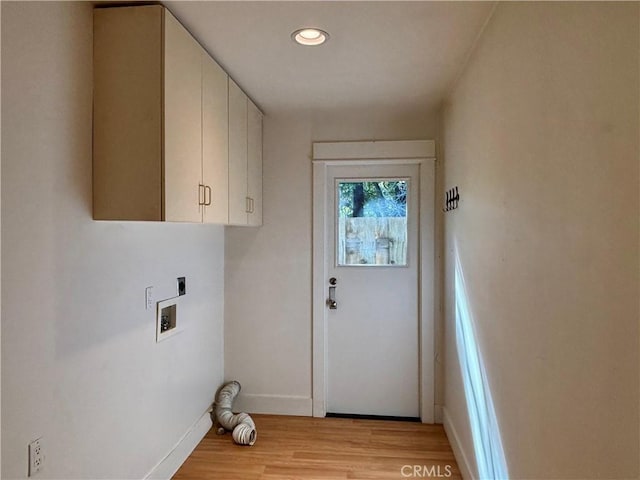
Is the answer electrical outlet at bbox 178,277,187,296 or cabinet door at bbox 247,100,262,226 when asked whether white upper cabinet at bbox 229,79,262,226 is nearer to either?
cabinet door at bbox 247,100,262,226

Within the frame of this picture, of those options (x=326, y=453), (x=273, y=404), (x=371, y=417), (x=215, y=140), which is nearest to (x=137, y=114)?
(x=215, y=140)

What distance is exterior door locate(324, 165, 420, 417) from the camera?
10.4 ft

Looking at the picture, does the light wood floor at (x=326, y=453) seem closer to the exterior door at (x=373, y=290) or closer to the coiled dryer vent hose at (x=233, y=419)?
the coiled dryer vent hose at (x=233, y=419)

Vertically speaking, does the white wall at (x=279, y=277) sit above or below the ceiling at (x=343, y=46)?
below

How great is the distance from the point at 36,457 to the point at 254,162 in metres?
2.10

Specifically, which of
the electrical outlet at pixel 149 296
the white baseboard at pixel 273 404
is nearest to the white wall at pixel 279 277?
the white baseboard at pixel 273 404

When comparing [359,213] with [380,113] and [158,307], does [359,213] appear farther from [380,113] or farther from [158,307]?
[158,307]

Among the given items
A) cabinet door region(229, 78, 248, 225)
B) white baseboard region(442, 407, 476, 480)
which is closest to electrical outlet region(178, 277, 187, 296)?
cabinet door region(229, 78, 248, 225)

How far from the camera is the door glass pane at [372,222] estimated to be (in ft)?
10.5

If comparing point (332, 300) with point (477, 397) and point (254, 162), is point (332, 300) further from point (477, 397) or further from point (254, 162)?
point (477, 397)

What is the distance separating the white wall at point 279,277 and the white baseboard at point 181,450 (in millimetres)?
447

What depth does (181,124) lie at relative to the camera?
5.86 feet

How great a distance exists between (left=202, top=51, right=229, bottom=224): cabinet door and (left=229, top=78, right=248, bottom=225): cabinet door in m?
0.07

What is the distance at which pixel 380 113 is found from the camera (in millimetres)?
3129
